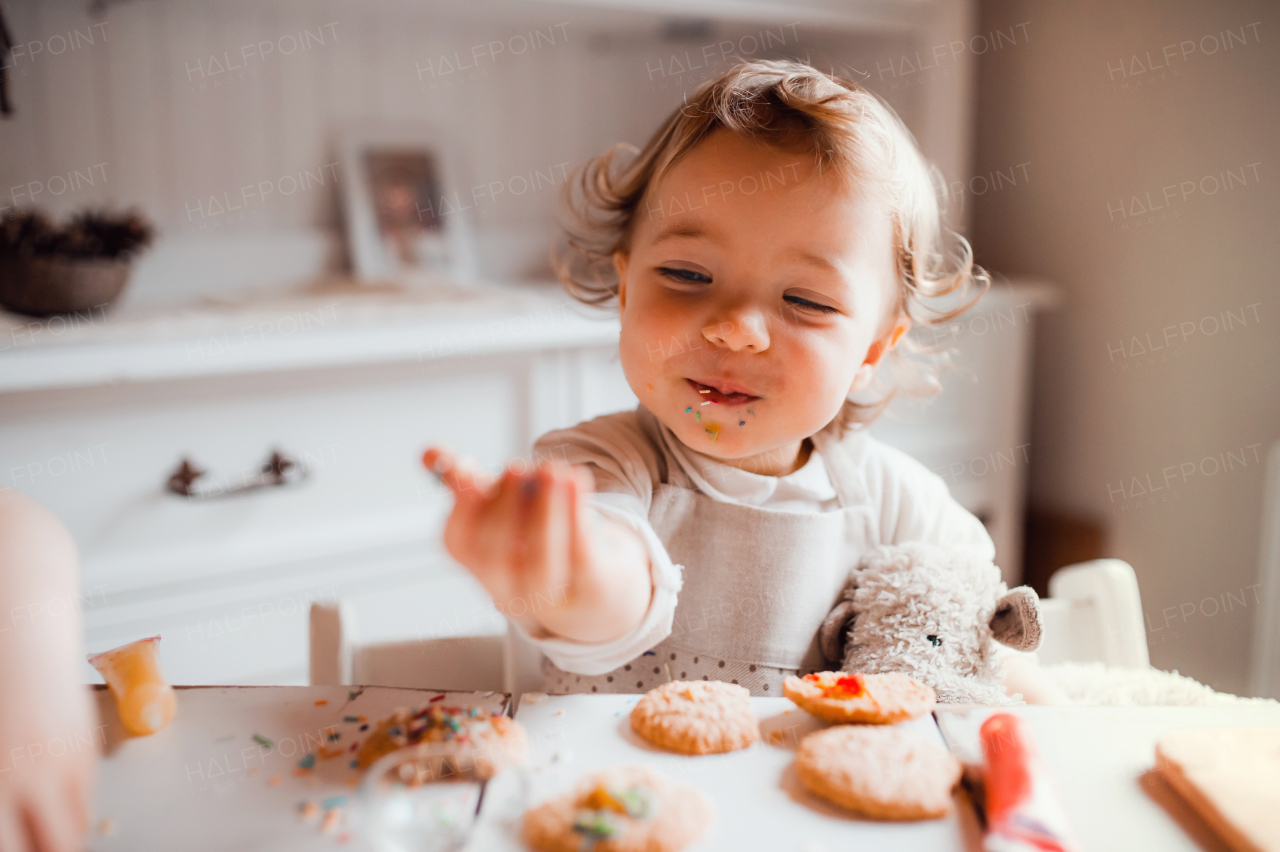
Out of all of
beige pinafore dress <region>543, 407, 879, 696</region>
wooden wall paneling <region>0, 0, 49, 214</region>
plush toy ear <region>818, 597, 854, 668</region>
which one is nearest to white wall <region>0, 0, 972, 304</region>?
wooden wall paneling <region>0, 0, 49, 214</region>

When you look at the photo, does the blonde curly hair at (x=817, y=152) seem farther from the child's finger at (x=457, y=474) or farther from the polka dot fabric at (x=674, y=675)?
the child's finger at (x=457, y=474)

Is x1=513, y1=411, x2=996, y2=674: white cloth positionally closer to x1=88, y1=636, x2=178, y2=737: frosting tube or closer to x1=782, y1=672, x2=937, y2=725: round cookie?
x1=782, y1=672, x2=937, y2=725: round cookie

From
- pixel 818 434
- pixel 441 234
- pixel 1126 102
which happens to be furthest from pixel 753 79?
pixel 1126 102

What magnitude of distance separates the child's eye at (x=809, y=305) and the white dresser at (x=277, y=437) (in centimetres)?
59

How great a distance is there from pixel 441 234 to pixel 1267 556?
140cm

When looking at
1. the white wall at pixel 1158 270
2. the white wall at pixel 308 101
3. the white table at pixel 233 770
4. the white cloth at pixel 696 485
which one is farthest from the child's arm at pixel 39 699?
the white wall at pixel 1158 270

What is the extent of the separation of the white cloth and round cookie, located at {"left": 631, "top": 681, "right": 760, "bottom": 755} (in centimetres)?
5

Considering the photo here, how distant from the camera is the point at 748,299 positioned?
613 mm

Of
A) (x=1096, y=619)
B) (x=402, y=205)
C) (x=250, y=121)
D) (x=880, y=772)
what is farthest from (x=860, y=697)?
(x=250, y=121)

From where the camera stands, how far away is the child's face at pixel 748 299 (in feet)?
1.99

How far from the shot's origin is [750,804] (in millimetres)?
Result: 408

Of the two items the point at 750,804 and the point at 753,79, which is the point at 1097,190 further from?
the point at 750,804

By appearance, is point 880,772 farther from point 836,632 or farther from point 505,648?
point 505,648

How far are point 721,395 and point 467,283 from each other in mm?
874
